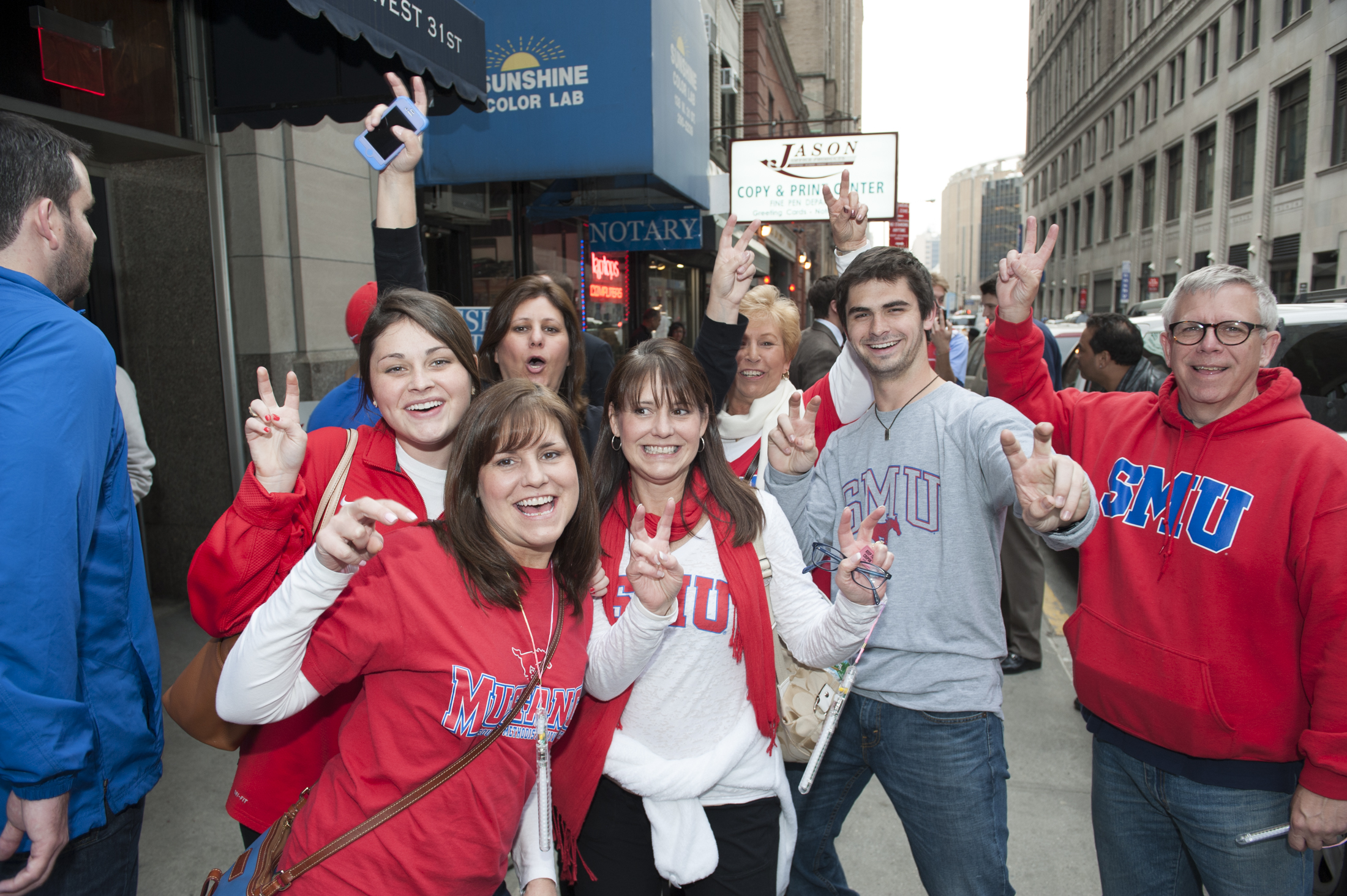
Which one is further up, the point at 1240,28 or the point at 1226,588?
the point at 1240,28

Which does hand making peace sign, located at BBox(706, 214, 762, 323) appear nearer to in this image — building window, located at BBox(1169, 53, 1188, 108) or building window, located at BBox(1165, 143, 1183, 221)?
building window, located at BBox(1165, 143, 1183, 221)

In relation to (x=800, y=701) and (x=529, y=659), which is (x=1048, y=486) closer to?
(x=800, y=701)

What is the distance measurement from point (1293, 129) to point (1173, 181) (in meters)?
13.1

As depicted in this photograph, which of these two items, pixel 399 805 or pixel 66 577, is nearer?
pixel 66 577

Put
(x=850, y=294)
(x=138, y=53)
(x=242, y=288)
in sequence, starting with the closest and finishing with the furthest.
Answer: (x=850, y=294) → (x=138, y=53) → (x=242, y=288)

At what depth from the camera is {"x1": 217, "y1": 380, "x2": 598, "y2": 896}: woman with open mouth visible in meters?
1.54

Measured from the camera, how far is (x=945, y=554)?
2.14 metres

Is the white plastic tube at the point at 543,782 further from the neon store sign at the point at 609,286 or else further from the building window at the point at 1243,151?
the building window at the point at 1243,151

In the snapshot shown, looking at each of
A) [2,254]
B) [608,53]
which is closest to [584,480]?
[2,254]

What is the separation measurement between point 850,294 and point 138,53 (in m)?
4.93

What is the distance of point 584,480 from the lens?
1.94 metres

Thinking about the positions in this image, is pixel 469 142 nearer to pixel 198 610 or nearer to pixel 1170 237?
pixel 198 610

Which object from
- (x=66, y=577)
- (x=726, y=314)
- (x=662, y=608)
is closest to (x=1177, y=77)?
(x=726, y=314)

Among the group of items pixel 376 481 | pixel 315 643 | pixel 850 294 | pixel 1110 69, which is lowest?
pixel 315 643
